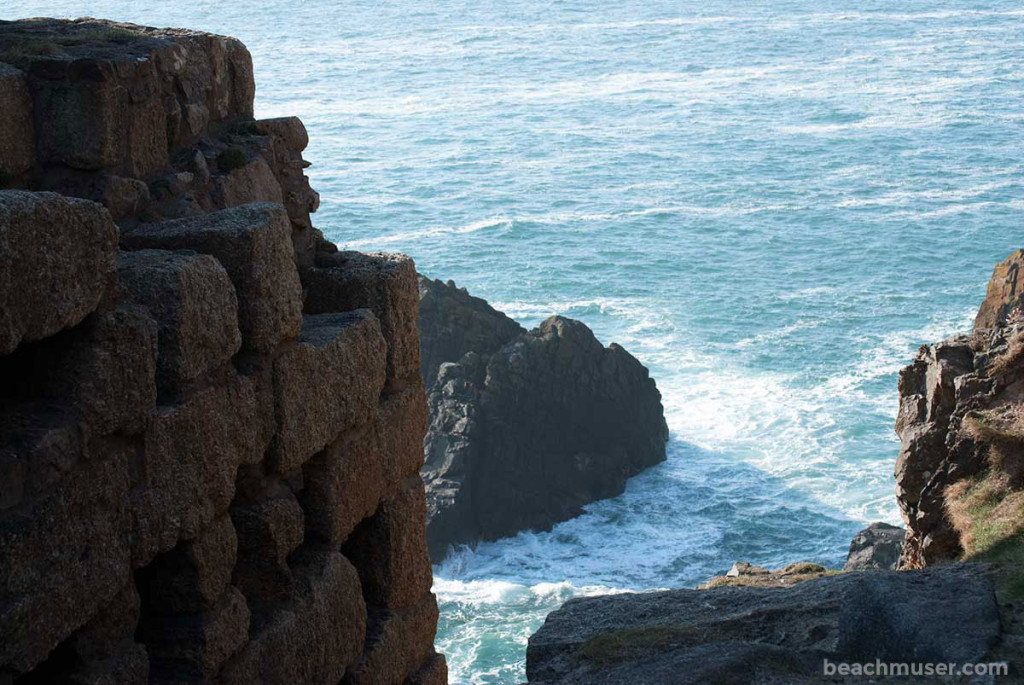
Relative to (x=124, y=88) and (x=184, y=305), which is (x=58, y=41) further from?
(x=184, y=305)

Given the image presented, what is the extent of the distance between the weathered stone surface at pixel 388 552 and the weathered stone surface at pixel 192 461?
1.30m

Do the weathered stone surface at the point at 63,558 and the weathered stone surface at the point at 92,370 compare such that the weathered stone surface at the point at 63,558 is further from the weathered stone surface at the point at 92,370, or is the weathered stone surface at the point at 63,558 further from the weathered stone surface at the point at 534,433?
the weathered stone surface at the point at 534,433

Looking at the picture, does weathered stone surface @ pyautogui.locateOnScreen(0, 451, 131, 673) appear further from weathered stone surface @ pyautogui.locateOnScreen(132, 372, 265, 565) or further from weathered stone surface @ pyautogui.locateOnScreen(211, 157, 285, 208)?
weathered stone surface @ pyautogui.locateOnScreen(211, 157, 285, 208)

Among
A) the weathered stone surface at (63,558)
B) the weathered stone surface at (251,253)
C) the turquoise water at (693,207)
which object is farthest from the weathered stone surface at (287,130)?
the turquoise water at (693,207)

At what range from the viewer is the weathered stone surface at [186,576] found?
17.0 ft

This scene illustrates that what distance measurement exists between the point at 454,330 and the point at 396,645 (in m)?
34.9

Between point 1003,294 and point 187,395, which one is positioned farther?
point 1003,294

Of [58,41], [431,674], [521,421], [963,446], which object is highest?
[58,41]

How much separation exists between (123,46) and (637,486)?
1440 inches

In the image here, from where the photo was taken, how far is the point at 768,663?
6.48 m

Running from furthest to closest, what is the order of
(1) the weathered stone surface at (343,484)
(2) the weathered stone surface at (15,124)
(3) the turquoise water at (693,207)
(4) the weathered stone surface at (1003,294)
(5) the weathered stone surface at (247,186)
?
(3) the turquoise water at (693,207), (4) the weathered stone surface at (1003,294), (5) the weathered stone surface at (247,186), (1) the weathered stone surface at (343,484), (2) the weathered stone surface at (15,124)

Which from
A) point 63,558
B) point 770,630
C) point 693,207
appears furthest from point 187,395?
point 693,207

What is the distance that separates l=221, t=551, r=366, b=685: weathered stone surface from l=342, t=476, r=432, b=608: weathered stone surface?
0.83 feet

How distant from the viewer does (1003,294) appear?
43.1ft
